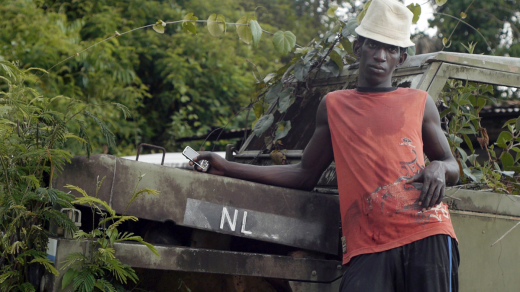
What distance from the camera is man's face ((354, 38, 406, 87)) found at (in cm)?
246

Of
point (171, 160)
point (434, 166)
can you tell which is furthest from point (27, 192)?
point (171, 160)

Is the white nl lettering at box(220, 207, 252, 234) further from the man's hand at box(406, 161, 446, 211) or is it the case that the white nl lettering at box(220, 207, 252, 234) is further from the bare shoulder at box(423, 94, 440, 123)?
the bare shoulder at box(423, 94, 440, 123)

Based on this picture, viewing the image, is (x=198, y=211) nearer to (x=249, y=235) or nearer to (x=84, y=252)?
(x=249, y=235)

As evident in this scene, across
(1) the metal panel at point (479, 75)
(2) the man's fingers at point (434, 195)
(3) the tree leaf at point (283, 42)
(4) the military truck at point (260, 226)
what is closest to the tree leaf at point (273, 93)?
(3) the tree leaf at point (283, 42)

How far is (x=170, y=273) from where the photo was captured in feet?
8.13

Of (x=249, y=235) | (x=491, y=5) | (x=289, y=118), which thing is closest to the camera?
(x=249, y=235)

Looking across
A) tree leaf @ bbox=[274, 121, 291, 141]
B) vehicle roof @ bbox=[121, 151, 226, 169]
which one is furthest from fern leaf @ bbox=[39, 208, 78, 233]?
vehicle roof @ bbox=[121, 151, 226, 169]

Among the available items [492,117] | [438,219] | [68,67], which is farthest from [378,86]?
[68,67]

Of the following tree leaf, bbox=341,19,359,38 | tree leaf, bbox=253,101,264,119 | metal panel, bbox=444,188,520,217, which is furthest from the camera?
tree leaf, bbox=253,101,264,119

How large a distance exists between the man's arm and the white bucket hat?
40 centimetres

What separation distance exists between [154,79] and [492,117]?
635 cm

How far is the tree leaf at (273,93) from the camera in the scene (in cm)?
370

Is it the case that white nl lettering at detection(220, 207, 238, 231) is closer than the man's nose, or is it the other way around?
white nl lettering at detection(220, 207, 238, 231)

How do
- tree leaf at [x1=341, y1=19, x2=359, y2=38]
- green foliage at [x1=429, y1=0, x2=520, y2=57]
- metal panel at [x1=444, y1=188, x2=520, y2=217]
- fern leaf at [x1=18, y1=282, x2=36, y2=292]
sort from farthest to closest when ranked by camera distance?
1. green foliage at [x1=429, y1=0, x2=520, y2=57]
2. tree leaf at [x1=341, y1=19, x2=359, y2=38]
3. metal panel at [x1=444, y1=188, x2=520, y2=217]
4. fern leaf at [x1=18, y1=282, x2=36, y2=292]
